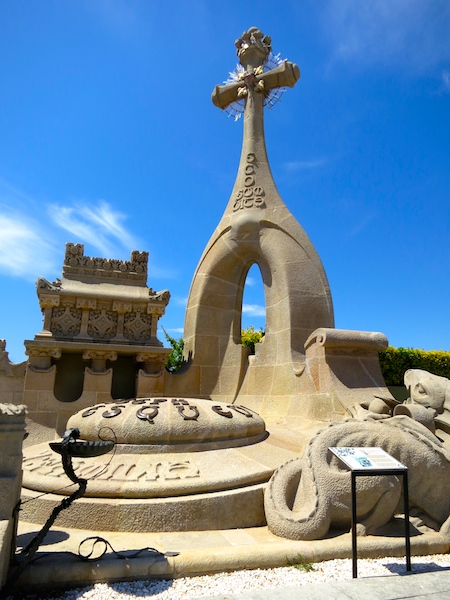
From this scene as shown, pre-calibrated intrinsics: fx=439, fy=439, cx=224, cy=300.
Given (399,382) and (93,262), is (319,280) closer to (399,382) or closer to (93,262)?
(93,262)

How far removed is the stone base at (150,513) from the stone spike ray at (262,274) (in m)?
4.94

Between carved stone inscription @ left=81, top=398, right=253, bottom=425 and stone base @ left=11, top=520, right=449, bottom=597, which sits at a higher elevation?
carved stone inscription @ left=81, top=398, right=253, bottom=425

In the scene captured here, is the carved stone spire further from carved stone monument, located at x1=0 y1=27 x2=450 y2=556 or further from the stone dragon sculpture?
the stone dragon sculpture

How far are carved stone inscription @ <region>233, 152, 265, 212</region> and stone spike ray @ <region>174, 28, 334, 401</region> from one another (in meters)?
0.02

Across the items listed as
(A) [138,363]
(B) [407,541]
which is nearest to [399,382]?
(A) [138,363]

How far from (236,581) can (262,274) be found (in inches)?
313

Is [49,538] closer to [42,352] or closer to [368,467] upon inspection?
[368,467]

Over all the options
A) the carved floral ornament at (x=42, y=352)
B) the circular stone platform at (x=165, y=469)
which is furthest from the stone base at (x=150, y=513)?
the carved floral ornament at (x=42, y=352)

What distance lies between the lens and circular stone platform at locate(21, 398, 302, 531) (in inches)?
163

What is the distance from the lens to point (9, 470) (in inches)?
128

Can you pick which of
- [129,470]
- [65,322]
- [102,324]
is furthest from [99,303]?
[129,470]

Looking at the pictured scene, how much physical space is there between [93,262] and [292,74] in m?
7.08

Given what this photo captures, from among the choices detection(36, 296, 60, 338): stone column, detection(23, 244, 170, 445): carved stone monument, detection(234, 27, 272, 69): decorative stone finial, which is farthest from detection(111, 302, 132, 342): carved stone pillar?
detection(234, 27, 272, 69): decorative stone finial

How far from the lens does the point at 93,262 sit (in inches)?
388
